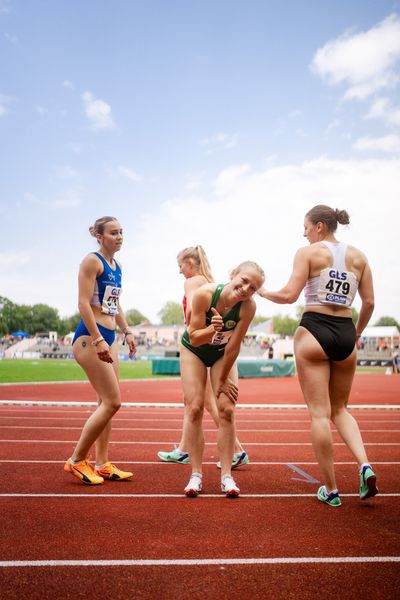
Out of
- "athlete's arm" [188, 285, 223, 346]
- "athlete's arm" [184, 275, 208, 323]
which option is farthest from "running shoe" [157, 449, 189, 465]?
"athlete's arm" [188, 285, 223, 346]

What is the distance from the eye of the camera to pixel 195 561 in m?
2.79

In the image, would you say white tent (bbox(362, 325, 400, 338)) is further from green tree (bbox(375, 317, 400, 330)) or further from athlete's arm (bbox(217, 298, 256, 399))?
green tree (bbox(375, 317, 400, 330))

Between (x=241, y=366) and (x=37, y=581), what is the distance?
2445 cm

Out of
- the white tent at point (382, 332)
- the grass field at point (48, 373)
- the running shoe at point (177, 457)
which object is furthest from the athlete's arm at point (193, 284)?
the white tent at point (382, 332)

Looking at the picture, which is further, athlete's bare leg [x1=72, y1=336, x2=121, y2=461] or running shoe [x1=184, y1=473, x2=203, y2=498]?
athlete's bare leg [x1=72, y1=336, x2=121, y2=461]

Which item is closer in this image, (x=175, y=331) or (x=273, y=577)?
(x=273, y=577)

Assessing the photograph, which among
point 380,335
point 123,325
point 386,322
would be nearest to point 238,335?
point 123,325

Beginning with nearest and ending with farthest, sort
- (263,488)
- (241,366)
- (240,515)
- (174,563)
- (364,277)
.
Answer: (174,563)
(240,515)
(364,277)
(263,488)
(241,366)

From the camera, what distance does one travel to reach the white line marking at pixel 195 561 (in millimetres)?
2736

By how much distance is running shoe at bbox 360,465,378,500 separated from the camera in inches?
145

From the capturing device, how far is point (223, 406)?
426 centimetres

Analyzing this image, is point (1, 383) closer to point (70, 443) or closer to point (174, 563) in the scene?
point (70, 443)

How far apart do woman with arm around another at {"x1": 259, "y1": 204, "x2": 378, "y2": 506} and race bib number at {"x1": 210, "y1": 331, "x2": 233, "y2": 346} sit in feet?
1.49

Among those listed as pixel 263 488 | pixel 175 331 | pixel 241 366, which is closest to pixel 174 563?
pixel 263 488
